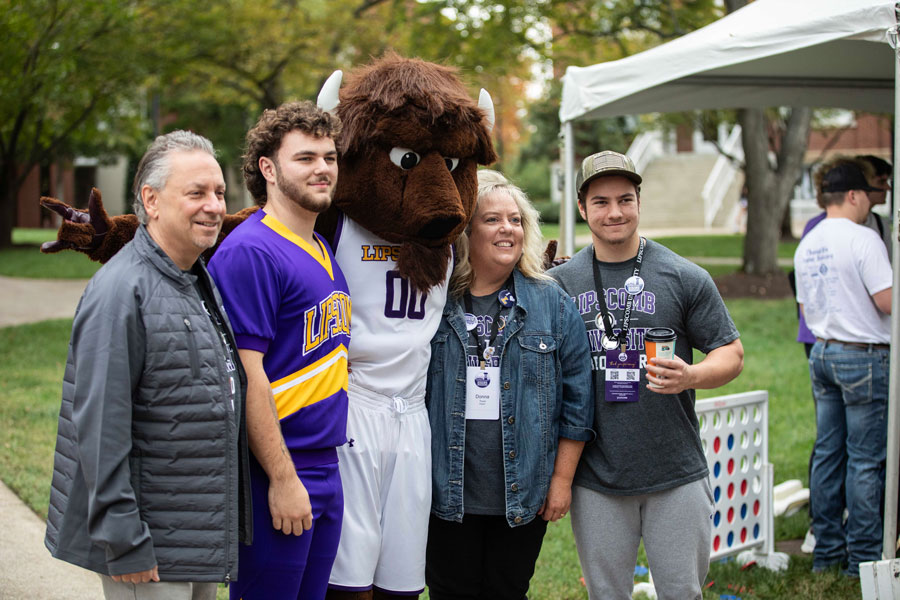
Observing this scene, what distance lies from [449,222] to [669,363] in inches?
34.9

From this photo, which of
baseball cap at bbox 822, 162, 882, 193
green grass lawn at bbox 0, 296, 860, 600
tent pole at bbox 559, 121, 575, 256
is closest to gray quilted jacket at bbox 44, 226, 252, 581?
green grass lawn at bbox 0, 296, 860, 600

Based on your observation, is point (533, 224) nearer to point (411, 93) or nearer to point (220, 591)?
point (411, 93)

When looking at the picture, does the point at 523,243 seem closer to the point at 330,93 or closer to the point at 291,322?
the point at 330,93

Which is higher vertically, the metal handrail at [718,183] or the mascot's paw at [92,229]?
the metal handrail at [718,183]

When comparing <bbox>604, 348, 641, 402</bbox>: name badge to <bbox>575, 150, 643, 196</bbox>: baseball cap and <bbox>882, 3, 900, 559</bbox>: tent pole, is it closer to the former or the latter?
<bbox>575, 150, 643, 196</bbox>: baseball cap

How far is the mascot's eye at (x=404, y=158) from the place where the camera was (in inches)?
124

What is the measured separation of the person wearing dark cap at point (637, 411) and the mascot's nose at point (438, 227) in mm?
590

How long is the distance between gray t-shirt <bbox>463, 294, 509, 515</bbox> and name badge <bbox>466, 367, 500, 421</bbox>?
0.02 m

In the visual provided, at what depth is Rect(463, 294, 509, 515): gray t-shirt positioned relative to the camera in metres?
3.23

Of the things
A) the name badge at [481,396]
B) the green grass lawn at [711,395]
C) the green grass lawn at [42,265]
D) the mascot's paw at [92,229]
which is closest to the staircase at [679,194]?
the green grass lawn at [711,395]

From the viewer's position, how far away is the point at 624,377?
10.8ft

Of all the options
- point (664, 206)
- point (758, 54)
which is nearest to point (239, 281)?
point (758, 54)

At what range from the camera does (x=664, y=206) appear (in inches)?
1246

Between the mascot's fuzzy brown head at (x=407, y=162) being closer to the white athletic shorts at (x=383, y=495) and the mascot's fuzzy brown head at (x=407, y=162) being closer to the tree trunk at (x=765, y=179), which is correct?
the white athletic shorts at (x=383, y=495)
